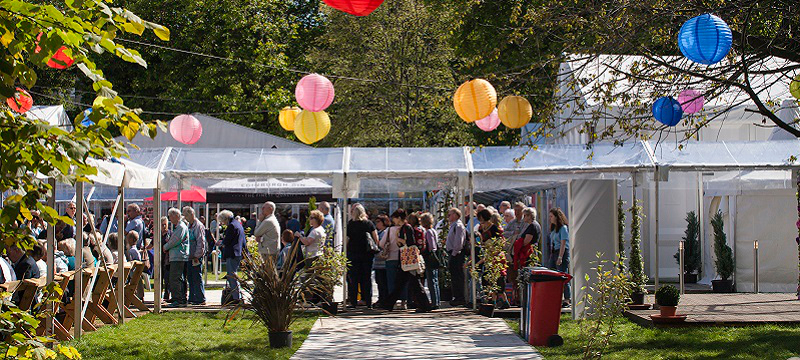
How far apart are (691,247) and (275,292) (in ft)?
39.9

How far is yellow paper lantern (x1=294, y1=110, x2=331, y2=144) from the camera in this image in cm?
1451

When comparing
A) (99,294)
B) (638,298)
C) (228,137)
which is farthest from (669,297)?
(228,137)

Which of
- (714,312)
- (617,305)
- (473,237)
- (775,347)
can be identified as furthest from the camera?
(473,237)

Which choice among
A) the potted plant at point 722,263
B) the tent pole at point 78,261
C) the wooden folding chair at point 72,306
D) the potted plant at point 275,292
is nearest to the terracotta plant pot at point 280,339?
the potted plant at point 275,292

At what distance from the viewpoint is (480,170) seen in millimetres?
14891

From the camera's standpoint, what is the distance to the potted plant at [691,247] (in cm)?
1964

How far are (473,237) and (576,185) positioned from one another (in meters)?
2.94

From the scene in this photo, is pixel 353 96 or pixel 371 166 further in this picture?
pixel 353 96

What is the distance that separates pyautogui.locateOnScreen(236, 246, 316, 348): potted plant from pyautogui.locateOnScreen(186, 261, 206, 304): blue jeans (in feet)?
17.2

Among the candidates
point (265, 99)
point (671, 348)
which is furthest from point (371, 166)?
point (265, 99)

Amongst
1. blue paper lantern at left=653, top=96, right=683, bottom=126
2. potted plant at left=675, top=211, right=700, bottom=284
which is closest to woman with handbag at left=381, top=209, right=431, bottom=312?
blue paper lantern at left=653, top=96, right=683, bottom=126

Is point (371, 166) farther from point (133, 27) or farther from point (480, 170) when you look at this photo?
point (133, 27)

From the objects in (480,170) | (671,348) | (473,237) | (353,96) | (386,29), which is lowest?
(671,348)

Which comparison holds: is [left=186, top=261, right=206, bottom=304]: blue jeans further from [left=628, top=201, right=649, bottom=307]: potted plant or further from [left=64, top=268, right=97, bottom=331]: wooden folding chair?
[left=628, top=201, right=649, bottom=307]: potted plant
